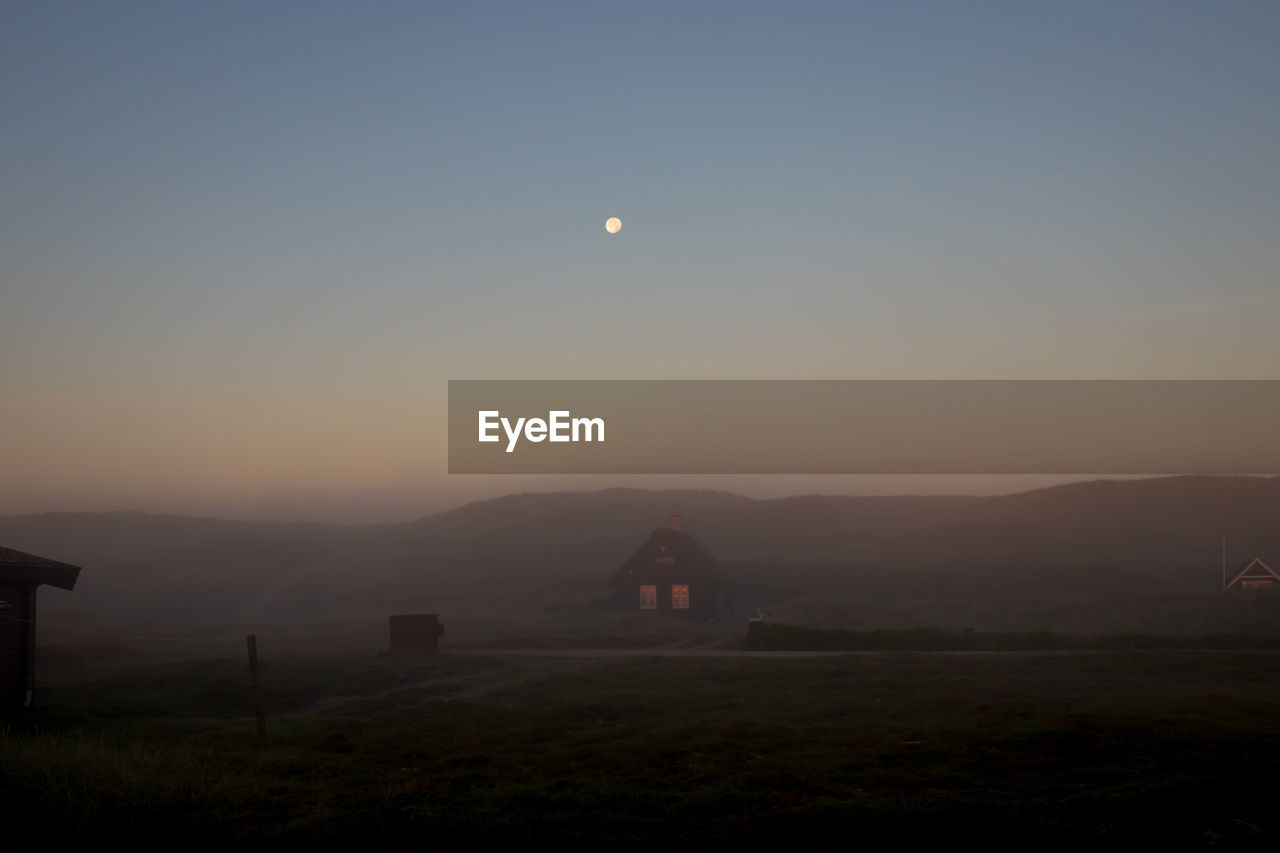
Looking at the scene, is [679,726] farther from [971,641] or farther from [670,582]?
[670,582]

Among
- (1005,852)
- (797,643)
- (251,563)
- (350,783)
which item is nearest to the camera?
(1005,852)

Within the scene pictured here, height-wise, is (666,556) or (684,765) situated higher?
(666,556)

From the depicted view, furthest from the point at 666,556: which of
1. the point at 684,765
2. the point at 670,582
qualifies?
the point at 684,765

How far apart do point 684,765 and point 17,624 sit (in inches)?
763

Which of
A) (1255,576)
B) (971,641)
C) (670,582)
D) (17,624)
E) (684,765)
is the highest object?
(17,624)

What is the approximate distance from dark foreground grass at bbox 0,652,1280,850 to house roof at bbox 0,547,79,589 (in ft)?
11.5

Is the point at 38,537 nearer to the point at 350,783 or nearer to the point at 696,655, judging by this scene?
the point at 696,655

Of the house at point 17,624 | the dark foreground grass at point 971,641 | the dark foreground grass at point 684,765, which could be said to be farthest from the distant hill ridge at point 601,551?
the house at point 17,624

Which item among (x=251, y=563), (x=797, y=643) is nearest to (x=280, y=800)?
(x=797, y=643)

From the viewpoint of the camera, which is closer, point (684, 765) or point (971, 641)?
point (684, 765)

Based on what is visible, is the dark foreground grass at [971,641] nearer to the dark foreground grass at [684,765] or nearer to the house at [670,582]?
the dark foreground grass at [684,765]

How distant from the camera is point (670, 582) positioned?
232 feet

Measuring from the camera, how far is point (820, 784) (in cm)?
1596

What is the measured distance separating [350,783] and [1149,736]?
13959mm
